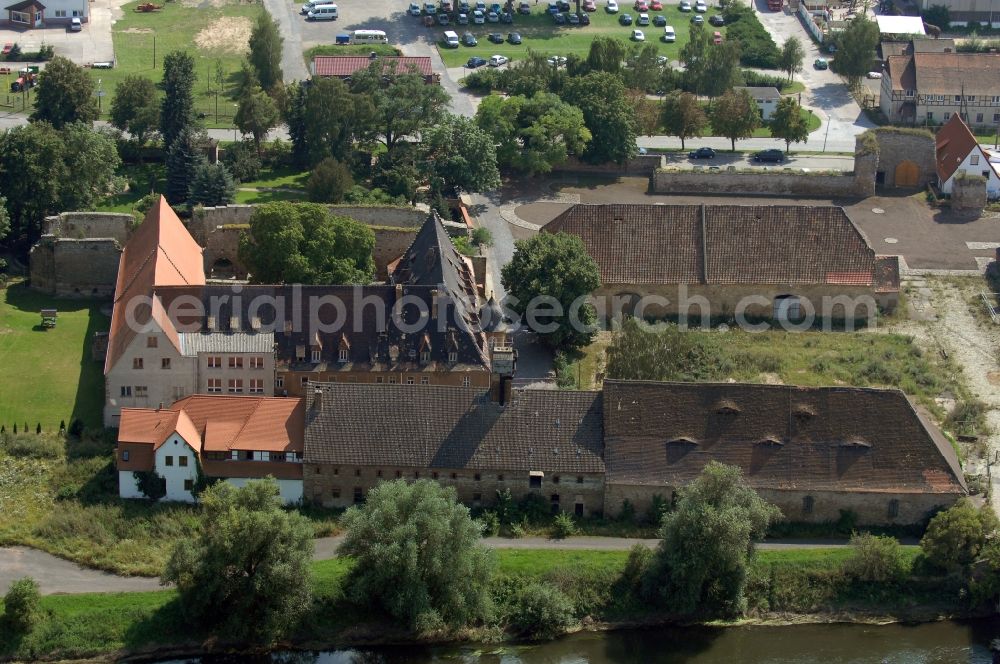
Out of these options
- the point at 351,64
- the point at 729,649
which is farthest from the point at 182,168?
the point at 729,649

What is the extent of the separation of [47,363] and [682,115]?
5927 centimetres

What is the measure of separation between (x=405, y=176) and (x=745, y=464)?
4799cm

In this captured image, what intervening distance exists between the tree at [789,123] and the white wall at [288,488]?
215 ft

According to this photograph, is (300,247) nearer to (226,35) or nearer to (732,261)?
(732,261)

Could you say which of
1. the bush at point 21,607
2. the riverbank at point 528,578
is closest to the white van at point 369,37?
the riverbank at point 528,578

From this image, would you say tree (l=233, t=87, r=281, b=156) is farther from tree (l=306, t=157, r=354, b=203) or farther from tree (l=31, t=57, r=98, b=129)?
tree (l=306, t=157, r=354, b=203)

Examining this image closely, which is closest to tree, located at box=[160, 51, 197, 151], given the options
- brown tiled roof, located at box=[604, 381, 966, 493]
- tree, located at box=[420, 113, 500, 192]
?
tree, located at box=[420, 113, 500, 192]

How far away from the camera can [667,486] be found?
302 feet

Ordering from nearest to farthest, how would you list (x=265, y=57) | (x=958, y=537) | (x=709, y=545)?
(x=709, y=545) < (x=958, y=537) < (x=265, y=57)

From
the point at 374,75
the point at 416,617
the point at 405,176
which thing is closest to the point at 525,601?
the point at 416,617

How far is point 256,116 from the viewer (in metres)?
139

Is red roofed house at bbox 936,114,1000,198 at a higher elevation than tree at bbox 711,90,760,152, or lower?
lower

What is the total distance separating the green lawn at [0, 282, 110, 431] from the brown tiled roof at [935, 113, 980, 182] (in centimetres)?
6428

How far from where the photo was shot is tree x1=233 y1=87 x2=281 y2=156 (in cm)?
13938
